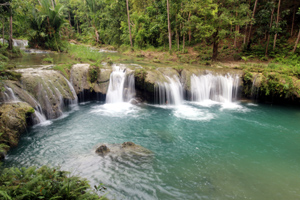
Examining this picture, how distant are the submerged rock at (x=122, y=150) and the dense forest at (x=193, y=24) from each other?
9966 millimetres

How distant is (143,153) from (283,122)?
10.0 meters

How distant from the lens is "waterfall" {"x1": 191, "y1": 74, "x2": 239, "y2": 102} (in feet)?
51.0

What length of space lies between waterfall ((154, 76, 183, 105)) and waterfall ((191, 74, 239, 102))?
1491 millimetres

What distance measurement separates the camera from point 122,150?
24.7ft

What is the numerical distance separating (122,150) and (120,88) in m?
7.73

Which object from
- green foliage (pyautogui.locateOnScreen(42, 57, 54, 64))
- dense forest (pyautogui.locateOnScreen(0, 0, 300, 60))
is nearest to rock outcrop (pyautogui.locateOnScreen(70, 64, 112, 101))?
green foliage (pyautogui.locateOnScreen(42, 57, 54, 64))

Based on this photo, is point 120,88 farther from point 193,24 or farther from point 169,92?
point 193,24

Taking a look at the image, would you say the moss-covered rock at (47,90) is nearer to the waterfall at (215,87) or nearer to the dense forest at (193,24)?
the dense forest at (193,24)

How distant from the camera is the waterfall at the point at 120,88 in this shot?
46.7 feet

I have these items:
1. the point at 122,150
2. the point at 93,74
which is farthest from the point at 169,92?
the point at 122,150

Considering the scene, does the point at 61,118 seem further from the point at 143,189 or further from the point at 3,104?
the point at 143,189

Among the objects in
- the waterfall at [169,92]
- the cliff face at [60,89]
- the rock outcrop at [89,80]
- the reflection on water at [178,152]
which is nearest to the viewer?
the reflection on water at [178,152]

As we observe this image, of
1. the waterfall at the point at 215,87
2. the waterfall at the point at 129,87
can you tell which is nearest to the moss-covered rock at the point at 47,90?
the waterfall at the point at 129,87

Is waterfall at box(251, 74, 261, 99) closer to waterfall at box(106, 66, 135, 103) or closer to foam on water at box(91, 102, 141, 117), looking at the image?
foam on water at box(91, 102, 141, 117)
